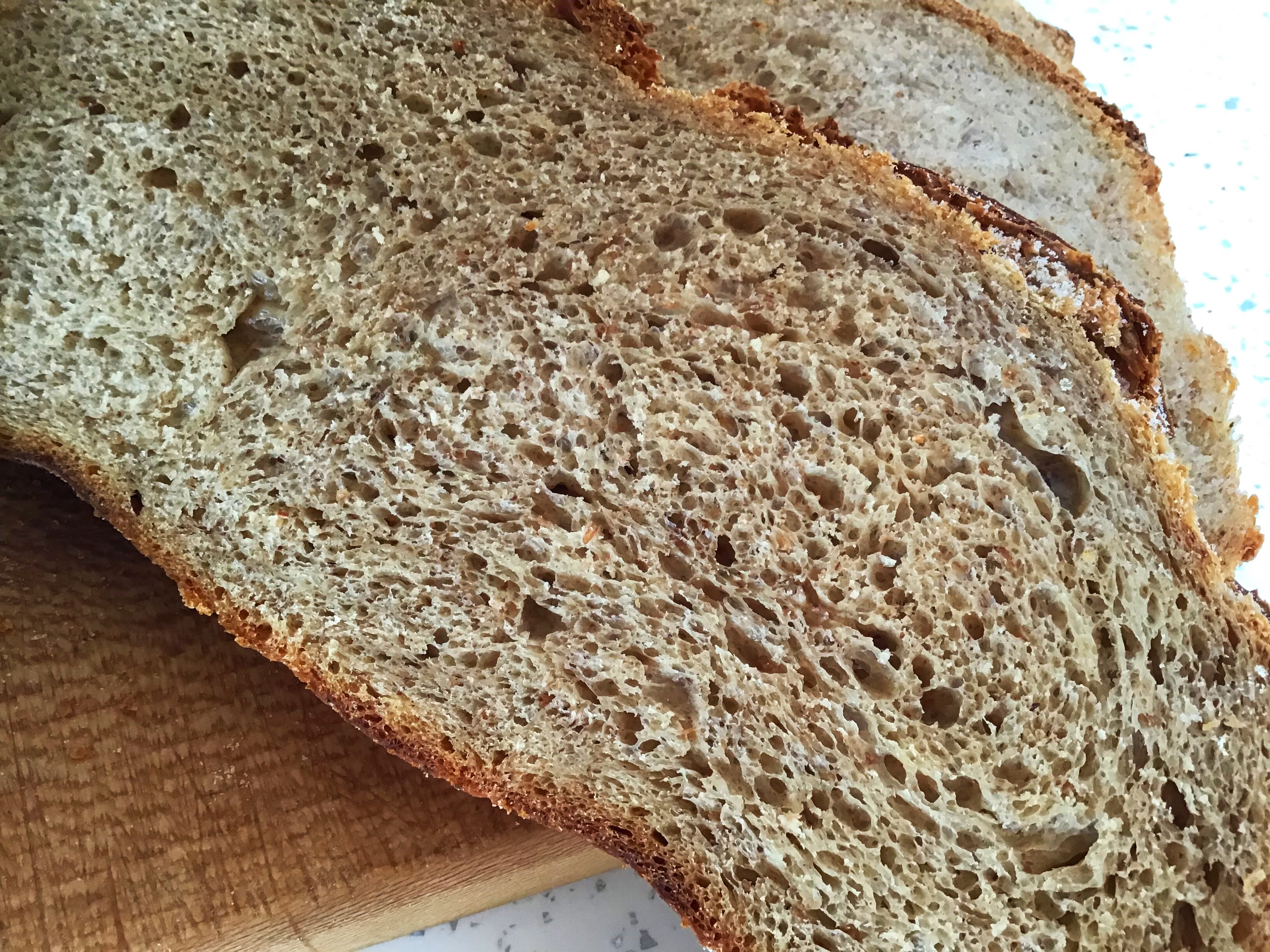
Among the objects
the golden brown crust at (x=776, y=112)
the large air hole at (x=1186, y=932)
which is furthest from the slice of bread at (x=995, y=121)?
the large air hole at (x=1186, y=932)

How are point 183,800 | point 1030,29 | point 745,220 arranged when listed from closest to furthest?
point 745,220 < point 183,800 < point 1030,29

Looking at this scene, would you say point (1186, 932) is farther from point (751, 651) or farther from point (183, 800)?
point (183, 800)

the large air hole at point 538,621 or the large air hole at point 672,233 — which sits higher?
the large air hole at point 672,233

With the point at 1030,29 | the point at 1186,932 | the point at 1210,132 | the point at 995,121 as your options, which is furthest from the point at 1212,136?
the point at 1186,932

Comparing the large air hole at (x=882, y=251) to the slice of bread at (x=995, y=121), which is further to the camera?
the slice of bread at (x=995, y=121)

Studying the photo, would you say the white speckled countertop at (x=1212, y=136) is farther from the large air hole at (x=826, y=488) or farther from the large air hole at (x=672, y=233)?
the large air hole at (x=672, y=233)
